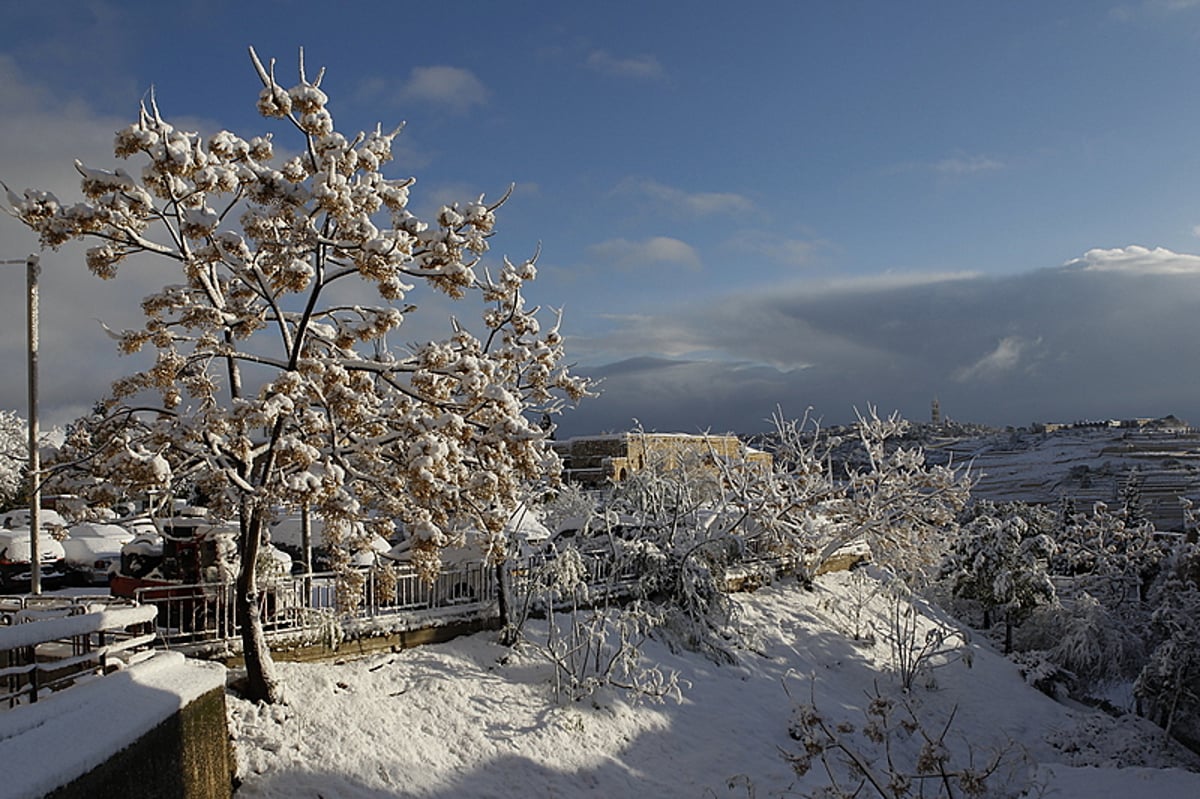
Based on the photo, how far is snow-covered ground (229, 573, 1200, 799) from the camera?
386 inches

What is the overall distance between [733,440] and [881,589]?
24859 mm

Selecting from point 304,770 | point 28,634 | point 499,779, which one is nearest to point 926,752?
point 499,779

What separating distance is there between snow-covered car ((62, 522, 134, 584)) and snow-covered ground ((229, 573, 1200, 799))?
11.2 metres

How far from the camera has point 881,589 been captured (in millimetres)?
19750

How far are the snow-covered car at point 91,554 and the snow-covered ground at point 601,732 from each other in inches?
441

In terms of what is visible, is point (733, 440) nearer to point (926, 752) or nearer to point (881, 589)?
point (881, 589)

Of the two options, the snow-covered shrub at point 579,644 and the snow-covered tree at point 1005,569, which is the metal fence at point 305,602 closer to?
the snow-covered shrub at point 579,644

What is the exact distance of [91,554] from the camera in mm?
20141

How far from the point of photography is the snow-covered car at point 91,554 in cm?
1981

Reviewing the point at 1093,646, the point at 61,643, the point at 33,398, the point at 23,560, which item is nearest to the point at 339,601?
the point at 61,643

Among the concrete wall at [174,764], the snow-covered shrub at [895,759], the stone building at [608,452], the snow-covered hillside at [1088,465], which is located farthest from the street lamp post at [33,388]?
the snow-covered hillside at [1088,465]

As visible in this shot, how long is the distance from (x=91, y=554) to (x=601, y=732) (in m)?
14.6

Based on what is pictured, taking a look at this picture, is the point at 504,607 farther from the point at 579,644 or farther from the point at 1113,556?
the point at 1113,556

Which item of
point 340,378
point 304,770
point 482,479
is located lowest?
point 304,770
